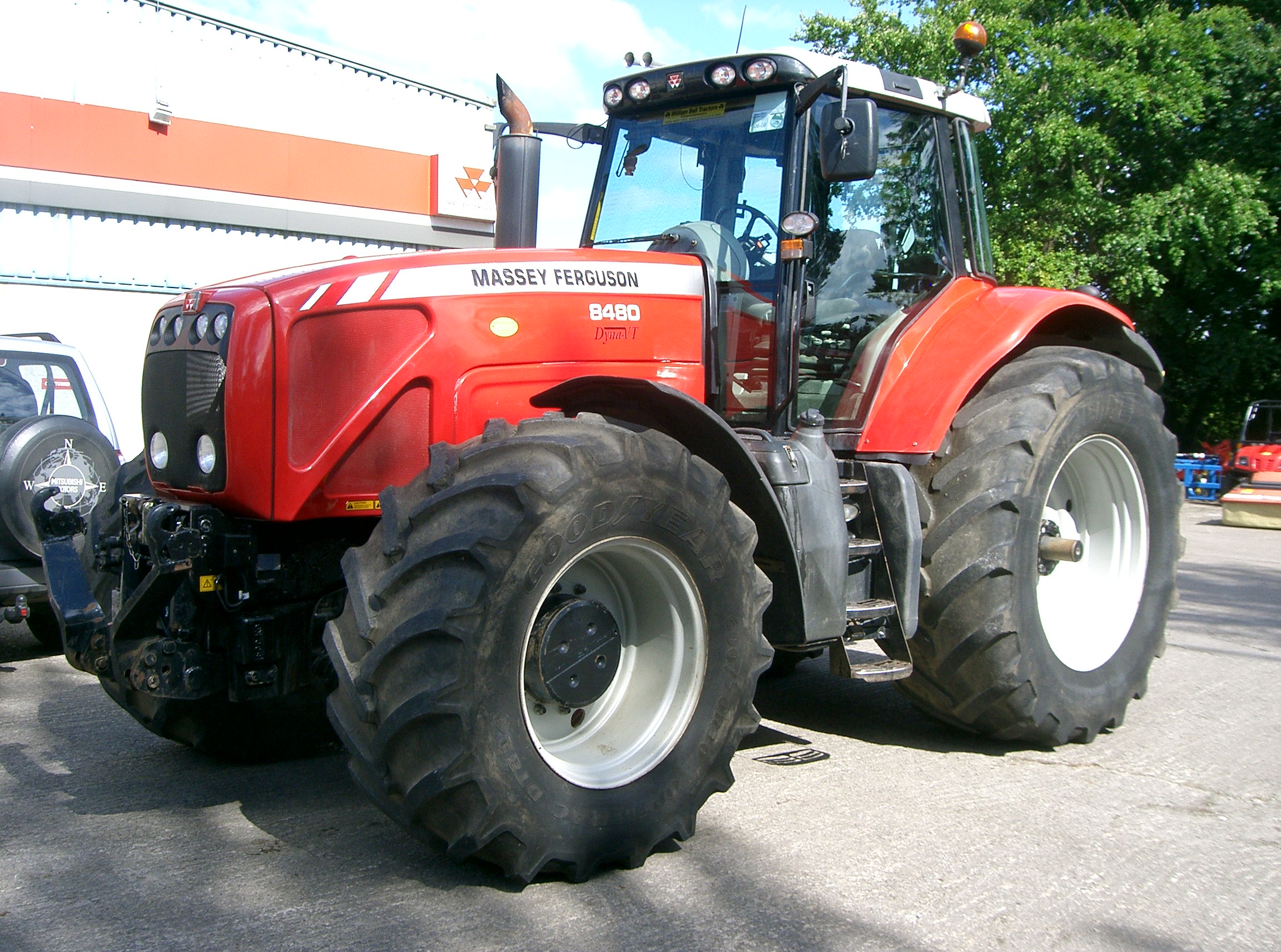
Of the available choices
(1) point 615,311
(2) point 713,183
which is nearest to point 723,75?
(2) point 713,183

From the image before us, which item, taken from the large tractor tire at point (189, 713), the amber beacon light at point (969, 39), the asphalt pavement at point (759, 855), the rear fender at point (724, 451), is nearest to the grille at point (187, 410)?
the large tractor tire at point (189, 713)

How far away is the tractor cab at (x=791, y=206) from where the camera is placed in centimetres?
439

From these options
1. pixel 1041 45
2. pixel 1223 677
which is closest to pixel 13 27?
pixel 1223 677

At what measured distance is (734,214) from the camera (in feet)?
14.9

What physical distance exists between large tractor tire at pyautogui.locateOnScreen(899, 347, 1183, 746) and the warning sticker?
1587mm

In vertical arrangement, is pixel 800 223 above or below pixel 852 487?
above

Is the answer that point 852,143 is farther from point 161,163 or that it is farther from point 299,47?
point 299,47

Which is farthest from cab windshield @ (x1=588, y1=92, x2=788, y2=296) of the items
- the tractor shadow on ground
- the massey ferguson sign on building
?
the massey ferguson sign on building

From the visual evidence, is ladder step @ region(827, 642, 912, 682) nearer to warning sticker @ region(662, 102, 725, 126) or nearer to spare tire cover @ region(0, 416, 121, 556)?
warning sticker @ region(662, 102, 725, 126)

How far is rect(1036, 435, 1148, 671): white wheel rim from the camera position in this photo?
5188 millimetres

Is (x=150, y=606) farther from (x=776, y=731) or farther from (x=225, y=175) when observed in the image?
(x=225, y=175)

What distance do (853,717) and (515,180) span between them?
2.78 m

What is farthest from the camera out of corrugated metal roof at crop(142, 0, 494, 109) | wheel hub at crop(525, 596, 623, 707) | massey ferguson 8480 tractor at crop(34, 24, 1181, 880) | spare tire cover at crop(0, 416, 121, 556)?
corrugated metal roof at crop(142, 0, 494, 109)

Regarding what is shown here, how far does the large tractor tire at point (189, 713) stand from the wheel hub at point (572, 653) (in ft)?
3.81
